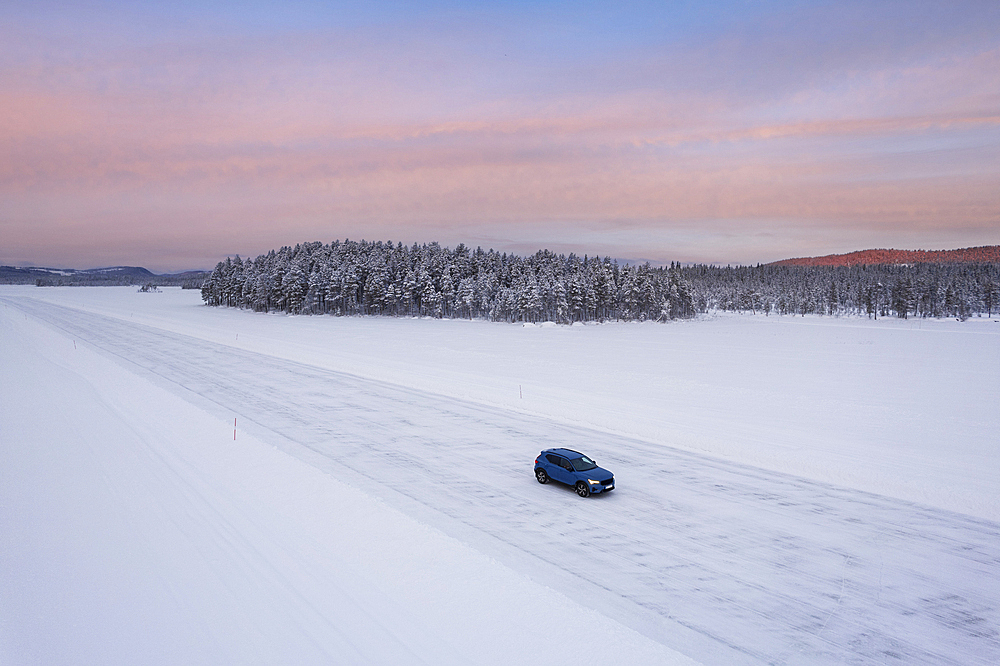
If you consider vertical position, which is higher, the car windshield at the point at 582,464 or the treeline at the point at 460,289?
the treeline at the point at 460,289

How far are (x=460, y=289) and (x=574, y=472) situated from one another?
330 ft

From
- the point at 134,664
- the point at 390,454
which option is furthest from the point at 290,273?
the point at 134,664

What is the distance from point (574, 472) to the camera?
15.6m

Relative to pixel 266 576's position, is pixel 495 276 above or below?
above

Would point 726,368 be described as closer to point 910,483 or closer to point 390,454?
point 910,483

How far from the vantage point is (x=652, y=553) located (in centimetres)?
1202

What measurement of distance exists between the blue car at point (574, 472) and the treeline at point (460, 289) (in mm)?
89638

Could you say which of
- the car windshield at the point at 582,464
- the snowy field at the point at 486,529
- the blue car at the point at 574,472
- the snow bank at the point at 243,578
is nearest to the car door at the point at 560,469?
the blue car at the point at 574,472

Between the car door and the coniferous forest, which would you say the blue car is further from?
the coniferous forest

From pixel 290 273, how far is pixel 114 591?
398 ft

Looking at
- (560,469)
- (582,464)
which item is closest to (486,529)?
(560,469)

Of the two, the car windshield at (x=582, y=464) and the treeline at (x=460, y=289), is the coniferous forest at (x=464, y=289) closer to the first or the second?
the treeline at (x=460, y=289)

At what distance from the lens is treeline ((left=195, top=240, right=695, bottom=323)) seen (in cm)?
11200

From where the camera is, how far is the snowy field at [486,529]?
925 cm
